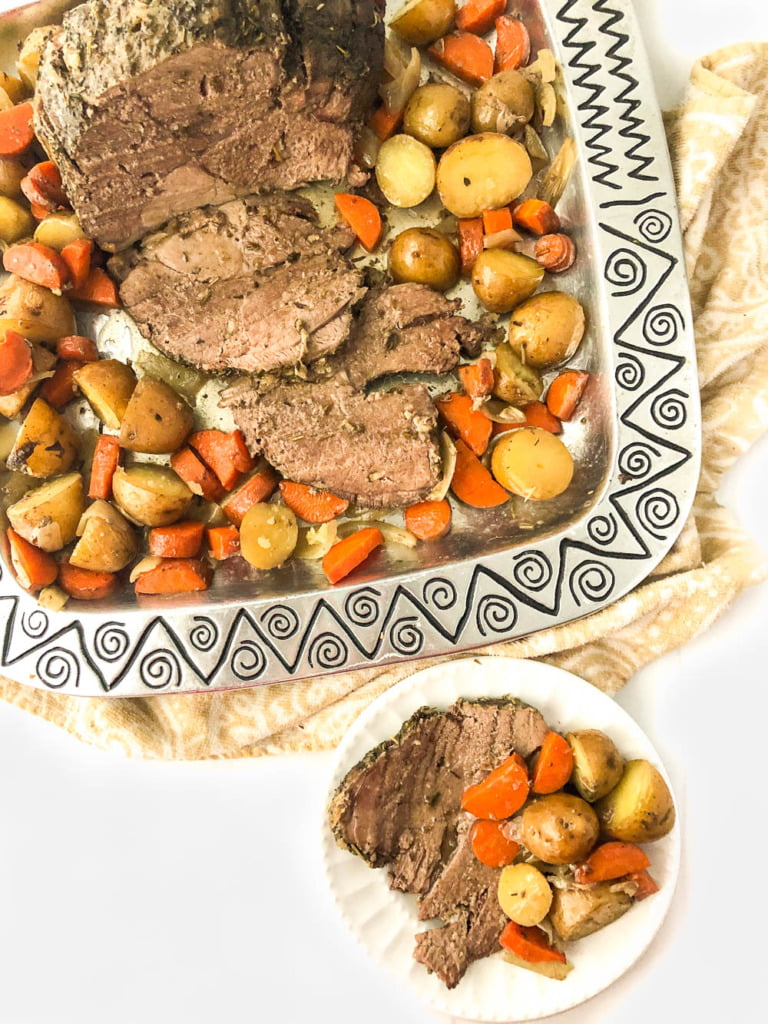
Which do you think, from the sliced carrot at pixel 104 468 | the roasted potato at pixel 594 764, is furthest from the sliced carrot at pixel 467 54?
the roasted potato at pixel 594 764

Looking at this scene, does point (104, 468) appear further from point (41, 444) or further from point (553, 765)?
point (553, 765)

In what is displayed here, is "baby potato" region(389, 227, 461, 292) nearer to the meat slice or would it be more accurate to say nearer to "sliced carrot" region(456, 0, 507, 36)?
the meat slice

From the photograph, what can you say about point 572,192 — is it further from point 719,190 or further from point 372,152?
point 372,152

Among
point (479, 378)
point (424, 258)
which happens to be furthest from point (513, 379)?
point (424, 258)

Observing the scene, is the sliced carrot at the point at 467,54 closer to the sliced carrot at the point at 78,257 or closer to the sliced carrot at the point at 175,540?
the sliced carrot at the point at 78,257

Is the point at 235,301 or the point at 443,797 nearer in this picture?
the point at 443,797

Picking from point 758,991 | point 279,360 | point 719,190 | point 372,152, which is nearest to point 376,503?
point 279,360

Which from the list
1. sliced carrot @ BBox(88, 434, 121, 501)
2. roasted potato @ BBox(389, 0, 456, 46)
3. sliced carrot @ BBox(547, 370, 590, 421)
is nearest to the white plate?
sliced carrot @ BBox(547, 370, 590, 421)
